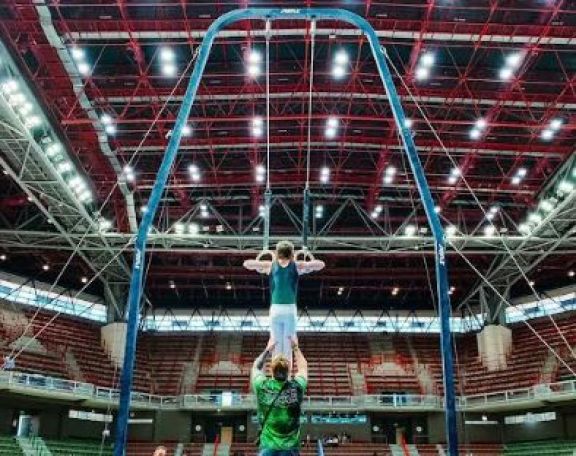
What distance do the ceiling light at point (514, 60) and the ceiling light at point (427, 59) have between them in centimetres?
229

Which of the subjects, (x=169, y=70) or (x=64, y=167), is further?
(x=64, y=167)

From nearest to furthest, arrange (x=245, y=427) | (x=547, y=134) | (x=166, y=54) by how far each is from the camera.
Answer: (x=166, y=54)
(x=547, y=134)
(x=245, y=427)

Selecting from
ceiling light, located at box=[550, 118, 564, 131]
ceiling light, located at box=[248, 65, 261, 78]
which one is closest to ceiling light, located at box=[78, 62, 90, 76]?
ceiling light, located at box=[248, 65, 261, 78]

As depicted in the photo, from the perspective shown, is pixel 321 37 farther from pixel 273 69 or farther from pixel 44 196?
pixel 44 196

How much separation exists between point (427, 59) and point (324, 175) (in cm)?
836

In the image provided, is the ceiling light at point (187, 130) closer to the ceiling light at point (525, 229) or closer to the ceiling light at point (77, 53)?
the ceiling light at point (77, 53)

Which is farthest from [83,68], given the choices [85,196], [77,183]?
[85,196]

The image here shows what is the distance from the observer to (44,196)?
24938 millimetres

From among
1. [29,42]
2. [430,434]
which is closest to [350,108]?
[29,42]

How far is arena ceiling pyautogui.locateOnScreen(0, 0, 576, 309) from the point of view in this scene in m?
19.3

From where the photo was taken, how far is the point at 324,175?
2781cm

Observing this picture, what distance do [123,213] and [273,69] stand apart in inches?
435

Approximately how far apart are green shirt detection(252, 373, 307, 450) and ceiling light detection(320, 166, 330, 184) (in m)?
22.9

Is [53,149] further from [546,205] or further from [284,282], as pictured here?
[546,205]
